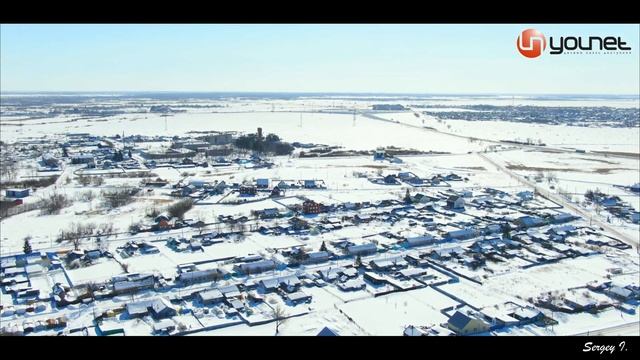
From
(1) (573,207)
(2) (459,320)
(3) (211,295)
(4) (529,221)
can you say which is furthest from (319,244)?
(1) (573,207)

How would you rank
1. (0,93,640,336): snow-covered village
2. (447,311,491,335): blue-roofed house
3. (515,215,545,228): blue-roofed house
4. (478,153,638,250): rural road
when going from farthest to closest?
(515,215,545,228): blue-roofed house
(478,153,638,250): rural road
(0,93,640,336): snow-covered village
(447,311,491,335): blue-roofed house

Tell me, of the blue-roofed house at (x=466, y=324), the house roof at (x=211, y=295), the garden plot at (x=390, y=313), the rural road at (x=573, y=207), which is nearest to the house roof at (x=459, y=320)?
the blue-roofed house at (x=466, y=324)

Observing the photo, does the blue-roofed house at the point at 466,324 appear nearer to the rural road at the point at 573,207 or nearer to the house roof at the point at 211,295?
the house roof at the point at 211,295

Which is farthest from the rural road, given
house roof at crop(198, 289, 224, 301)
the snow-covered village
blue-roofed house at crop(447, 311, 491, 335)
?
house roof at crop(198, 289, 224, 301)

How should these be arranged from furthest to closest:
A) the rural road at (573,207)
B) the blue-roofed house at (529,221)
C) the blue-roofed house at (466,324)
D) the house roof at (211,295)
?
1. the blue-roofed house at (529,221)
2. the rural road at (573,207)
3. the house roof at (211,295)
4. the blue-roofed house at (466,324)

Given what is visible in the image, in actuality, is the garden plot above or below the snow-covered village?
below

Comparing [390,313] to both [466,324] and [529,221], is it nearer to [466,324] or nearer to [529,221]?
[466,324]

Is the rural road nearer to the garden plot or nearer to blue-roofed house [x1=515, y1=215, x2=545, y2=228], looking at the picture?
blue-roofed house [x1=515, y1=215, x2=545, y2=228]
